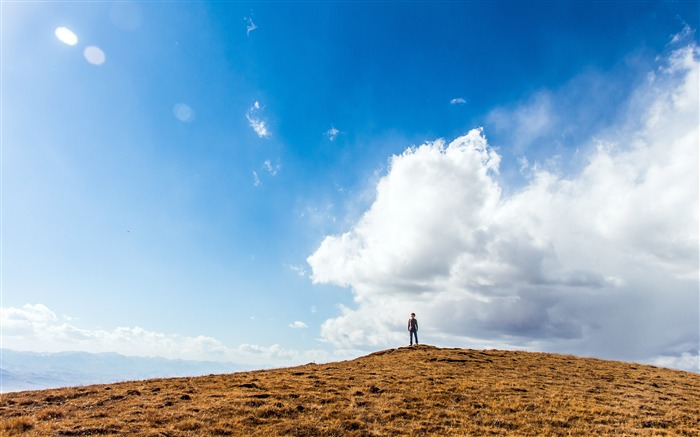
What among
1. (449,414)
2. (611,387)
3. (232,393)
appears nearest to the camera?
(449,414)

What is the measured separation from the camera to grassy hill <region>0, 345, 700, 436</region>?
63.2 feet

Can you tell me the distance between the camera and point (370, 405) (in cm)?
2283

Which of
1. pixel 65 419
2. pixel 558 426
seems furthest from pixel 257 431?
pixel 558 426

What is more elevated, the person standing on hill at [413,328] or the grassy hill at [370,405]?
the person standing on hill at [413,328]

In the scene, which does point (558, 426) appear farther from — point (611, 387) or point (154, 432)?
point (154, 432)

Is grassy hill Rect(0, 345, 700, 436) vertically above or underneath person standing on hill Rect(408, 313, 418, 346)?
underneath

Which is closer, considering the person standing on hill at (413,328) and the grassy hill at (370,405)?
the grassy hill at (370,405)

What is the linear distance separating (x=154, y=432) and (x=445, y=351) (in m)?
30.5

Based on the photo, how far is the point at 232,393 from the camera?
81.0 feet

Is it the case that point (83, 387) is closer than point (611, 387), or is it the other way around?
point (83, 387)

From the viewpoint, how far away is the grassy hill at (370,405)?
19.2 meters

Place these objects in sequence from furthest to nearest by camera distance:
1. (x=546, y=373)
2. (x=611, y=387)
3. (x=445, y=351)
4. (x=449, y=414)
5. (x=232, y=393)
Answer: (x=445, y=351)
(x=546, y=373)
(x=611, y=387)
(x=232, y=393)
(x=449, y=414)

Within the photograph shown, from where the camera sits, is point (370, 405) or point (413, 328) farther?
point (413, 328)

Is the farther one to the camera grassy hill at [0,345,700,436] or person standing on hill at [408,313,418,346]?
person standing on hill at [408,313,418,346]
